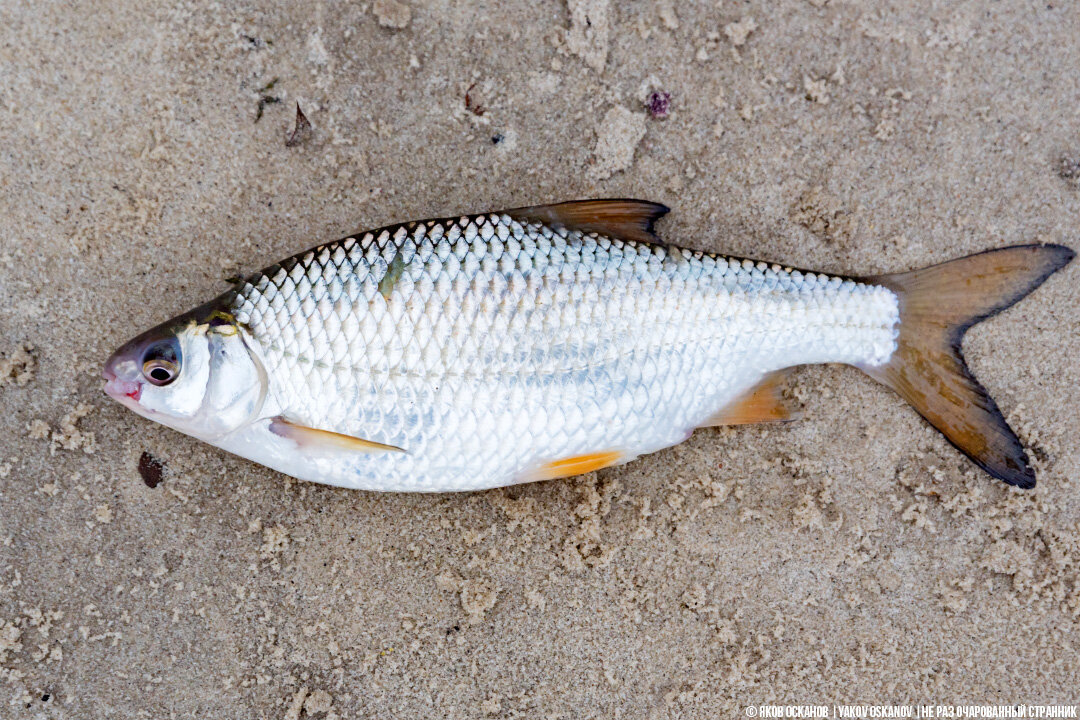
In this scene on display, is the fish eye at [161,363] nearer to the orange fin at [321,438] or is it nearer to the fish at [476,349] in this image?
the fish at [476,349]

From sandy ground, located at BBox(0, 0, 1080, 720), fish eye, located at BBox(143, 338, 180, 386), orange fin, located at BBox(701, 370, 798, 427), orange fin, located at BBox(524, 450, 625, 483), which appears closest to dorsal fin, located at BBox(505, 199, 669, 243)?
sandy ground, located at BBox(0, 0, 1080, 720)

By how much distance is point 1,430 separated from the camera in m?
2.26

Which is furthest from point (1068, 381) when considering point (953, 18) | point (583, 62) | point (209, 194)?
point (209, 194)

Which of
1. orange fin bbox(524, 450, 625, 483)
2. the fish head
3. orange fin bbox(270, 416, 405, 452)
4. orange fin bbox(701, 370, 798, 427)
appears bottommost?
orange fin bbox(701, 370, 798, 427)

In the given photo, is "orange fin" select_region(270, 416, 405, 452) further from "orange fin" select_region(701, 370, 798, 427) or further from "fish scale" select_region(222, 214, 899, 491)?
"orange fin" select_region(701, 370, 798, 427)

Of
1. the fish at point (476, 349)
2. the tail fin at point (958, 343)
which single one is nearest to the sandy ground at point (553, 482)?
the tail fin at point (958, 343)

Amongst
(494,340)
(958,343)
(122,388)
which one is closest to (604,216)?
(494,340)

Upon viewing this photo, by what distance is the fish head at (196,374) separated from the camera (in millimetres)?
1966

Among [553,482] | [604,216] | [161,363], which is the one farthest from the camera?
[553,482]

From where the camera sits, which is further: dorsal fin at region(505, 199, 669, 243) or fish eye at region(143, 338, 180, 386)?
dorsal fin at region(505, 199, 669, 243)

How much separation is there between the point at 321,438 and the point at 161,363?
0.52m

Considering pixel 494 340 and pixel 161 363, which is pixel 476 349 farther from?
pixel 161 363

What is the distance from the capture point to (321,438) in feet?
6.48

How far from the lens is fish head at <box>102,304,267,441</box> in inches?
77.4
